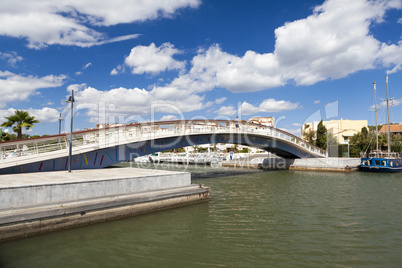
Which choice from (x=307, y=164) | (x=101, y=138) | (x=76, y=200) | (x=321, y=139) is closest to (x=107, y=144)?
(x=101, y=138)

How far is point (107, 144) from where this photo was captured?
16.1 metres

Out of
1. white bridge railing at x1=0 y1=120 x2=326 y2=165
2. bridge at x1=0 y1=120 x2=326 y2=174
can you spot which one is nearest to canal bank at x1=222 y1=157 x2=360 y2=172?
bridge at x1=0 y1=120 x2=326 y2=174

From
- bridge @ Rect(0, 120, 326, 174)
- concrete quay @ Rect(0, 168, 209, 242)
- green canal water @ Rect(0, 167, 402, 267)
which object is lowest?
green canal water @ Rect(0, 167, 402, 267)

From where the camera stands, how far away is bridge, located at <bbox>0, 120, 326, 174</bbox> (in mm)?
13727

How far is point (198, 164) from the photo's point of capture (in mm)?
53969

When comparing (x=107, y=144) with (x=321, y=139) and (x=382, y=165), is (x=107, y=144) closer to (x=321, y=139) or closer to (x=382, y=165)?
(x=382, y=165)

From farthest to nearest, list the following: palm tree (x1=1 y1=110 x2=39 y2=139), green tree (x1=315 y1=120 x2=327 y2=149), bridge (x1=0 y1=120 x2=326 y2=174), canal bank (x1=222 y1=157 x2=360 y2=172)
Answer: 1. green tree (x1=315 y1=120 x2=327 y2=149)
2. canal bank (x1=222 y1=157 x2=360 y2=172)
3. palm tree (x1=1 y1=110 x2=39 y2=139)
4. bridge (x1=0 y1=120 x2=326 y2=174)

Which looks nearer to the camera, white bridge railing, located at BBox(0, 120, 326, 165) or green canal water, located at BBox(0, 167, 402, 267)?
green canal water, located at BBox(0, 167, 402, 267)

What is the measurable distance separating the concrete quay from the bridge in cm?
295

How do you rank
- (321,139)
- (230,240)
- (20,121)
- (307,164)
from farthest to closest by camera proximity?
(321,139) → (307,164) → (20,121) → (230,240)

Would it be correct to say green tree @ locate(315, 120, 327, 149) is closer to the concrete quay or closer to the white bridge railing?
the white bridge railing

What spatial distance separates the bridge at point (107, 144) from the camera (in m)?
13.7

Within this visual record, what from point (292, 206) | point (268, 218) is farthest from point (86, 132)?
point (292, 206)

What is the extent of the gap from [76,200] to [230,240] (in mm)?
6000
